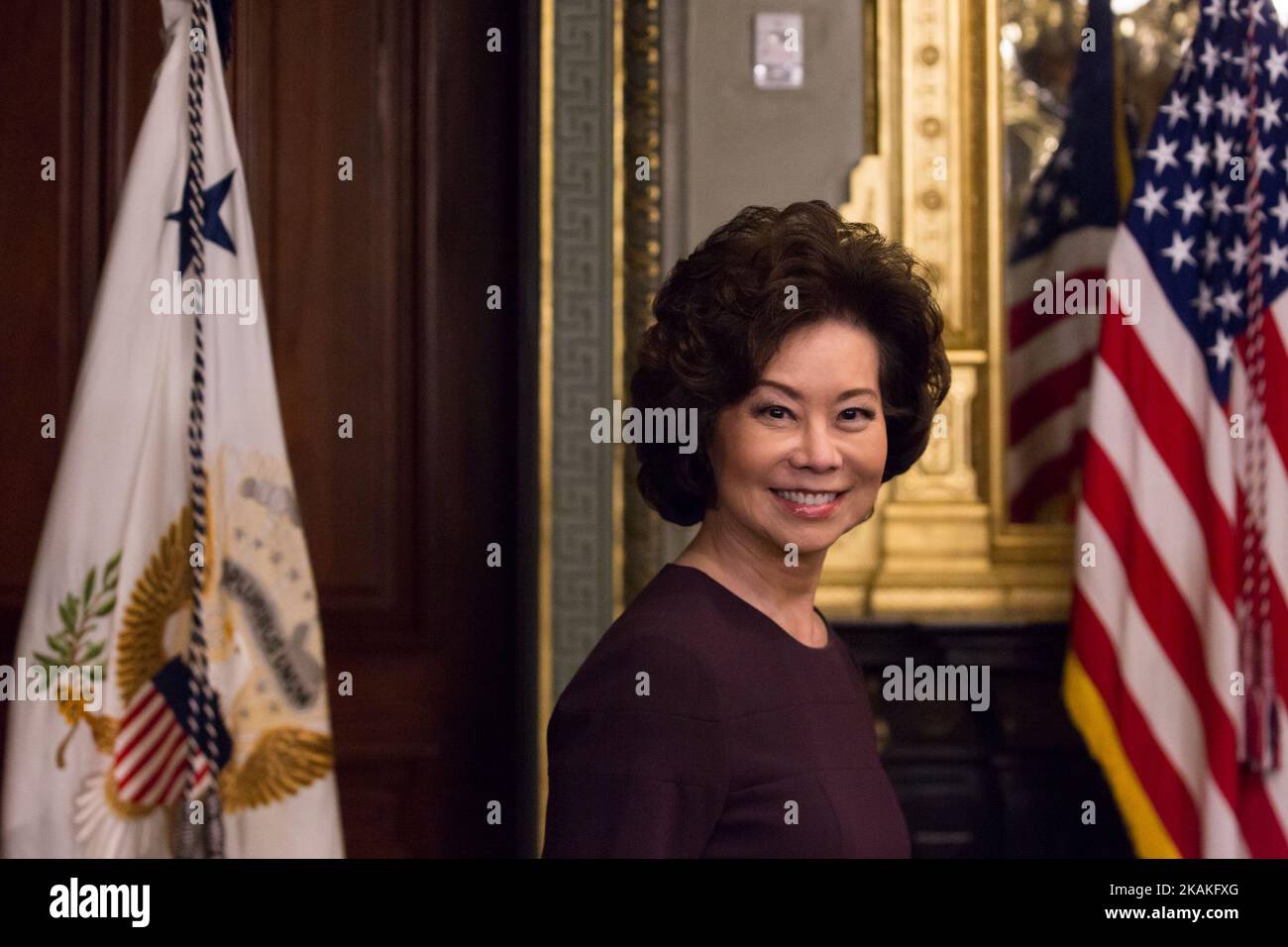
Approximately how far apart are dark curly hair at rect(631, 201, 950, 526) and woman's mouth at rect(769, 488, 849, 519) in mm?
104

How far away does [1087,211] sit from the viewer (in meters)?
2.78

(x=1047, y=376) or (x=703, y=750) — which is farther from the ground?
(x=1047, y=376)

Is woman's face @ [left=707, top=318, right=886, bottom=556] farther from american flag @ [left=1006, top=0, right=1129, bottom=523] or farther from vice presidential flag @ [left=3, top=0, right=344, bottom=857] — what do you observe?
american flag @ [left=1006, top=0, right=1129, bottom=523]

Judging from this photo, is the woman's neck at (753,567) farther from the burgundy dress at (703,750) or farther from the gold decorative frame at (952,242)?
the gold decorative frame at (952,242)

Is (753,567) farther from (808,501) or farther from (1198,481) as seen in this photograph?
(1198,481)

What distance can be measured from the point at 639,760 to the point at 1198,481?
5.72 feet

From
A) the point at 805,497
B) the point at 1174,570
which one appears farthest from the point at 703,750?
the point at 1174,570

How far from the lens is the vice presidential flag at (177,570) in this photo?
215cm

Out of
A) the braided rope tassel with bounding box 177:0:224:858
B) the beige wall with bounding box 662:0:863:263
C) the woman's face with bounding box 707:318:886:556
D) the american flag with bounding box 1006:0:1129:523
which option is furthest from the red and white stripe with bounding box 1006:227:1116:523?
the braided rope tassel with bounding box 177:0:224:858

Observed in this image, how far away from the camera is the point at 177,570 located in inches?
87.0

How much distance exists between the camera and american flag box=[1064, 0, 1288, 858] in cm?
237

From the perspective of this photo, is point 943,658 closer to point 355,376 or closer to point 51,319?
point 355,376

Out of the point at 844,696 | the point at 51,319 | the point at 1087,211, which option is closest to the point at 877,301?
the point at 844,696

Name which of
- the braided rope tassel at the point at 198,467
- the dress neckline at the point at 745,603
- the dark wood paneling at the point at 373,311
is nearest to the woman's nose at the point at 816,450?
the dress neckline at the point at 745,603
